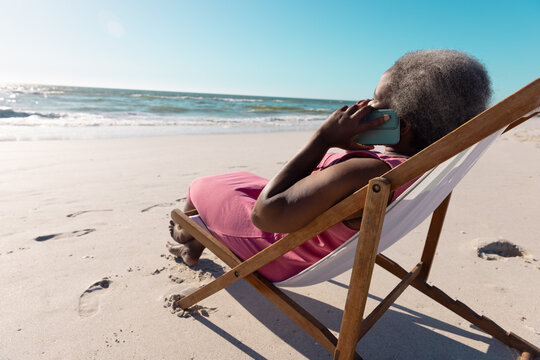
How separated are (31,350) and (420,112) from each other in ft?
6.35

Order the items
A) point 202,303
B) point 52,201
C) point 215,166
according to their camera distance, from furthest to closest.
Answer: point 215,166
point 52,201
point 202,303

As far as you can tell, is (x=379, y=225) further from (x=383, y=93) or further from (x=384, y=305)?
(x=384, y=305)

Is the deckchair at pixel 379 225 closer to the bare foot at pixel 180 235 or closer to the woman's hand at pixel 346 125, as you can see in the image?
the woman's hand at pixel 346 125

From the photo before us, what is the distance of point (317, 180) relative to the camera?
3.75 feet

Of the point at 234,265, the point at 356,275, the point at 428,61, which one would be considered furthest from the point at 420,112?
the point at 234,265

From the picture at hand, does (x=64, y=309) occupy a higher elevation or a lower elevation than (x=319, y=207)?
lower

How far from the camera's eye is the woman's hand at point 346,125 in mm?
1175

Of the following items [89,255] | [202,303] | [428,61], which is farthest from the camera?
[89,255]

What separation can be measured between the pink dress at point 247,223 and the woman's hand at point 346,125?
0.07 metres

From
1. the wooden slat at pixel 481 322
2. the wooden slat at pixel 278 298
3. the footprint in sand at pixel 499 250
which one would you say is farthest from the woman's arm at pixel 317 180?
the footprint in sand at pixel 499 250

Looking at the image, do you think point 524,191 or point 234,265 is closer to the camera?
point 234,265

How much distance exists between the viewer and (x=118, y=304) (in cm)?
197

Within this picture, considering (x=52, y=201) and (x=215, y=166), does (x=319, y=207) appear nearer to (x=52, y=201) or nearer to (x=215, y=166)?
(x=52, y=201)

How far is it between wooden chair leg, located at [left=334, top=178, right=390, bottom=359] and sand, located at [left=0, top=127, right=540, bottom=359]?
0.56 m
